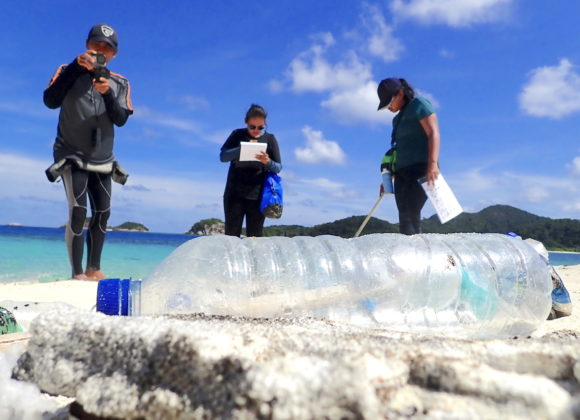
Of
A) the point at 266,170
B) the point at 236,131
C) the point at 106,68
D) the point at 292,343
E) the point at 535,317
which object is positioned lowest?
the point at 535,317

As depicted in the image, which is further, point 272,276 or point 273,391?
point 272,276

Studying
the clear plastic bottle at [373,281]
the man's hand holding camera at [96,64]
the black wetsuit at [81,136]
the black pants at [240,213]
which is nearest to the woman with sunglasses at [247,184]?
the black pants at [240,213]

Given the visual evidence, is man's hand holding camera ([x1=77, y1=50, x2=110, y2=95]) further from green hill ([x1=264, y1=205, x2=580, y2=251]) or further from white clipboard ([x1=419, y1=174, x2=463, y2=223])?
green hill ([x1=264, y1=205, x2=580, y2=251])

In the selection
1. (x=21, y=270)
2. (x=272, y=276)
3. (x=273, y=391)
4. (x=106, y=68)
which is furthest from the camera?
(x=21, y=270)

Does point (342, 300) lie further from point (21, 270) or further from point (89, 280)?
point (21, 270)

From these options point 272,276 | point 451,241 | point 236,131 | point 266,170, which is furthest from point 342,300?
point 236,131

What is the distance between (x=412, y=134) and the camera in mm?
3275

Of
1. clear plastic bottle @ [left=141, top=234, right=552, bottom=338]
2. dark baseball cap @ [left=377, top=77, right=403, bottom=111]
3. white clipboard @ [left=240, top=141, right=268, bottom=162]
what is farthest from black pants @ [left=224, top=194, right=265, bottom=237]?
clear plastic bottle @ [left=141, top=234, right=552, bottom=338]

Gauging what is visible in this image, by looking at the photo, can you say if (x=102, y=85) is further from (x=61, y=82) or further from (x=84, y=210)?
(x=84, y=210)

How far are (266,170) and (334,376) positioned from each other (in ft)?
10.3

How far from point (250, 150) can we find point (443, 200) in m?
1.49

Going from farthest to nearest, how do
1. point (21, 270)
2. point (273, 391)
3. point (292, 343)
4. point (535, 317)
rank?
point (21, 270), point (535, 317), point (292, 343), point (273, 391)

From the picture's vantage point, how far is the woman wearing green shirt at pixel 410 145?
318cm

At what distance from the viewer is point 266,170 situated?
3.69 metres
